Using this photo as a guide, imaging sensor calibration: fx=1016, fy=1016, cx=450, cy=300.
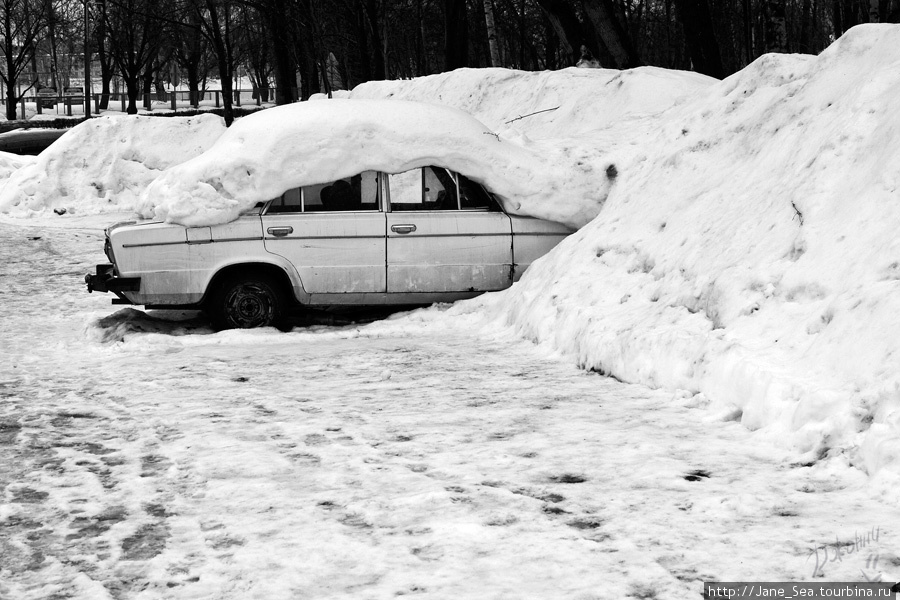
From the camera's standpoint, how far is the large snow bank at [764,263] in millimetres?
4812

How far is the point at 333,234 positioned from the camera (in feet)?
28.0

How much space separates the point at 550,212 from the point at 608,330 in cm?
236

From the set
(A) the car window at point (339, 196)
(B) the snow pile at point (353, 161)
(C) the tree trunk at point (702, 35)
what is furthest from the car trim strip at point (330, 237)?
(C) the tree trunk at point (702, 35)

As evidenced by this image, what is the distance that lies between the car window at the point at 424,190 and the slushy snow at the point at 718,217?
5.5 inches

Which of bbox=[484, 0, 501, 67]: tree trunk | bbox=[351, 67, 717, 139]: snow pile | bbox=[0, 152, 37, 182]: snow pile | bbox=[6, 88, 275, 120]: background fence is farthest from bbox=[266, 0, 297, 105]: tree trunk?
bbox=[6, 88, 275, 120]: background fence

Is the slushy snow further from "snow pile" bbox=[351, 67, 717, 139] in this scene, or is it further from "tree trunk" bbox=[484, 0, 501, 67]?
"tree trunk" bbox=[484, 0, 501, 67]

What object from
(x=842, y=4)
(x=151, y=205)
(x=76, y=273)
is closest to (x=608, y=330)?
(x=151, y=205)

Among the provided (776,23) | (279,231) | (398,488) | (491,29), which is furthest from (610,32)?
(398,488)

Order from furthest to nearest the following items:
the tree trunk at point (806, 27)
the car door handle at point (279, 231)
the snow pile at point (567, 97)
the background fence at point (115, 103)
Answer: the background fence at point (115, 103) < the tree trunk at point (806, 27) < the snow pile at point (567, 97) < the car door handle at point (279, 231)

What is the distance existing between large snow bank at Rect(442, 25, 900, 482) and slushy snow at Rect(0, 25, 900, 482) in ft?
0.04

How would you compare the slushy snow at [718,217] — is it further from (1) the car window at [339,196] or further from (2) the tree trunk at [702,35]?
(2) the tree trunk at [702,35]

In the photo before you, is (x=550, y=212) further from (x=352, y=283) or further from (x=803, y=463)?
(x=803, y=463)

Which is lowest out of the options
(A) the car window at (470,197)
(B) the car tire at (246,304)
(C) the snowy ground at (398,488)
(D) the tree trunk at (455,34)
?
(C) the snowy ground at (398,488)

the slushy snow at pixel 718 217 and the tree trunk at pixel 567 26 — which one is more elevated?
the tree trunk at pixel 567 26
